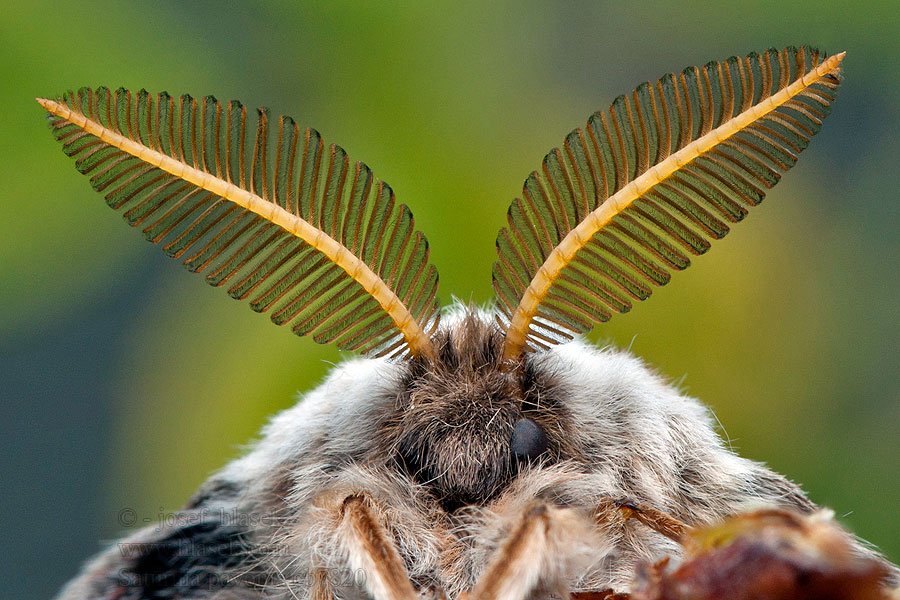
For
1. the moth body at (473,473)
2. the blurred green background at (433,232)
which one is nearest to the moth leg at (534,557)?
the moth body at (473,473)

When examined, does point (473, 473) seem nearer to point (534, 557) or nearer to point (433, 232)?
point (534, 557)

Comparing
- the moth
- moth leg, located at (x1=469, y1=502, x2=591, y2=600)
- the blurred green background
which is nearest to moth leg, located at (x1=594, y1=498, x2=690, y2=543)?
the moth

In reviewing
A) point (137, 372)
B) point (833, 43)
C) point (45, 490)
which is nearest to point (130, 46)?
point (137, 372)

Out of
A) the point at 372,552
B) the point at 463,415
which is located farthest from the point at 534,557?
the point at 463,415

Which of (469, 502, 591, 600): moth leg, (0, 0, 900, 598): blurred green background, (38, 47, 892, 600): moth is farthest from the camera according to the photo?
(0, 0, 900, 598): blurred green background

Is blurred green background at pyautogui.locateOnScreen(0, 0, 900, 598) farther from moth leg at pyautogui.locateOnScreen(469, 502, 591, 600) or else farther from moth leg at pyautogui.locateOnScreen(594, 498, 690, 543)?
moth leg at pyautogui.locateOnScreen(469, 502, 591, 600)

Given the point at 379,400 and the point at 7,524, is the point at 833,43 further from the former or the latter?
the point at 7,524

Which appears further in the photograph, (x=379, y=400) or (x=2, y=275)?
(x=2, y=275)
